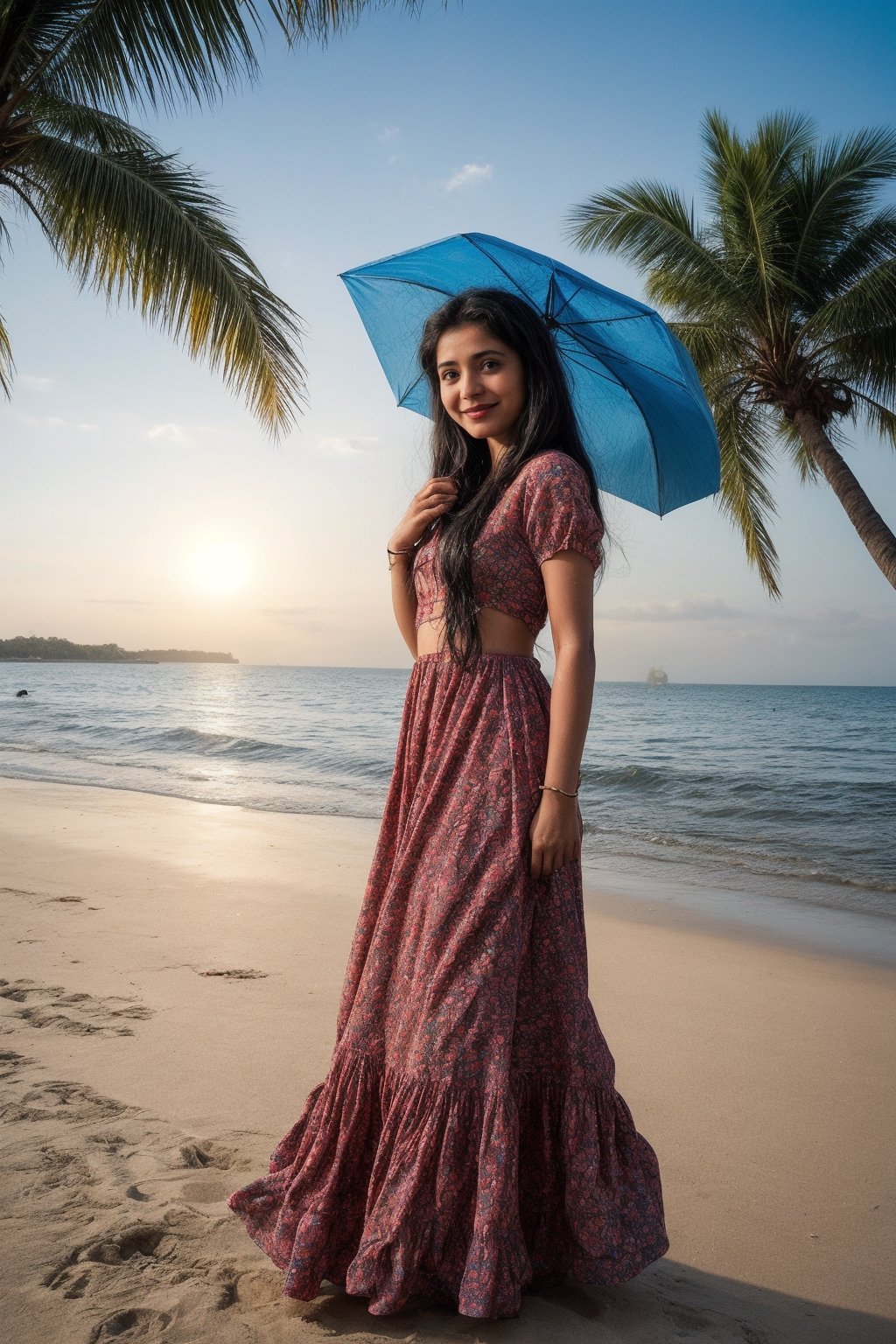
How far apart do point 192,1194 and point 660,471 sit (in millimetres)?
2385

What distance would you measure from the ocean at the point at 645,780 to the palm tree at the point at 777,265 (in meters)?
4.61

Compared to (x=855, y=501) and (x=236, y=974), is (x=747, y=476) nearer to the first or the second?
(x=855, y=501)

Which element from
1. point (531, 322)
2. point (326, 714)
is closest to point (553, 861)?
point (531, 322)

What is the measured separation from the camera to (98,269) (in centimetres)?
709

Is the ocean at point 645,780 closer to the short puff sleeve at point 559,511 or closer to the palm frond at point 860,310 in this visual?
the short puff sleeve at point 559,511

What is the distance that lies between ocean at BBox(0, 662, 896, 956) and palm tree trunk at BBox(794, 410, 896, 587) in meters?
3.33

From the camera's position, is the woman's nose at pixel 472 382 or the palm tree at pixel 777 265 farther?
the palm tree at pixel 777 265

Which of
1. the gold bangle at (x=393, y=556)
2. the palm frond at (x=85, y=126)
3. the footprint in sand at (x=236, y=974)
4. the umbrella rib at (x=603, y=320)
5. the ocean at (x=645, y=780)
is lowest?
the ocean at (x=645, y=780)

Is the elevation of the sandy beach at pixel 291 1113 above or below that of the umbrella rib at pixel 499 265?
below

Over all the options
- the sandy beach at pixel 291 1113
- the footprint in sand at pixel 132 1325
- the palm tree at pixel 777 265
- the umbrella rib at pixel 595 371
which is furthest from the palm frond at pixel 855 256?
the footprint in sand at pixel 132 1325

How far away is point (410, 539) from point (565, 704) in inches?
24.2

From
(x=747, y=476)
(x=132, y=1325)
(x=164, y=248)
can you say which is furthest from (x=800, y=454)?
(x=132, y=1325)

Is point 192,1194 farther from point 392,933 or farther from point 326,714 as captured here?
point 326,714

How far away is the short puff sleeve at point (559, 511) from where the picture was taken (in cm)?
203
